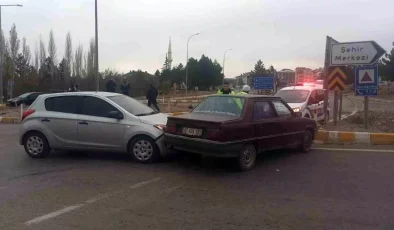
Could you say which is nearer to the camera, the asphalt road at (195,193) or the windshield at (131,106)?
the asphalt road at (195,193)

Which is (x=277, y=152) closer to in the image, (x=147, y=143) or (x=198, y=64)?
(x=147, y=143)

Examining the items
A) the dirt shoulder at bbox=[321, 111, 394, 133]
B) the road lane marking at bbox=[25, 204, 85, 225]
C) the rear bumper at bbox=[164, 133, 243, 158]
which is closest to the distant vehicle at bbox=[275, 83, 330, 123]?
the dirt shoulder at bbox=[321, 111, 394, 133]

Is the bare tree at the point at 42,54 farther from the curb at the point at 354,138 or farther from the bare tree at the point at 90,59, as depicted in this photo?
the curb at the point at 354,138

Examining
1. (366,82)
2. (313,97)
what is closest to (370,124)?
(366,82)

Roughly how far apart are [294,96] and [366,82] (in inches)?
96.8

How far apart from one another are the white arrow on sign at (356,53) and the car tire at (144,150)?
742cm

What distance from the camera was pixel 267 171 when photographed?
763 cm

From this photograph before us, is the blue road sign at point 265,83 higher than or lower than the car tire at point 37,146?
higher

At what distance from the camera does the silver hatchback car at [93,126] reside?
323 inches

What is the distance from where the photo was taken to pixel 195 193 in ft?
20.0

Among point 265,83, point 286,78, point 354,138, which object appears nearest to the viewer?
point 354,138

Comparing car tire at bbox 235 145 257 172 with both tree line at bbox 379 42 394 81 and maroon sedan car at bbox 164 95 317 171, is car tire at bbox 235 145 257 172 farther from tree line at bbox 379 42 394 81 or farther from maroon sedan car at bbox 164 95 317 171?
tree line at bbox 379 42 394 81

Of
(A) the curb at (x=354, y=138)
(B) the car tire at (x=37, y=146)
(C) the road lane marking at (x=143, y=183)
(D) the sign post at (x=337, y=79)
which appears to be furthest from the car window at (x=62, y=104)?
(D) the sign post at (x=337, y=79)

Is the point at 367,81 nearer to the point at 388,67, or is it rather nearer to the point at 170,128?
the point at 170,128
